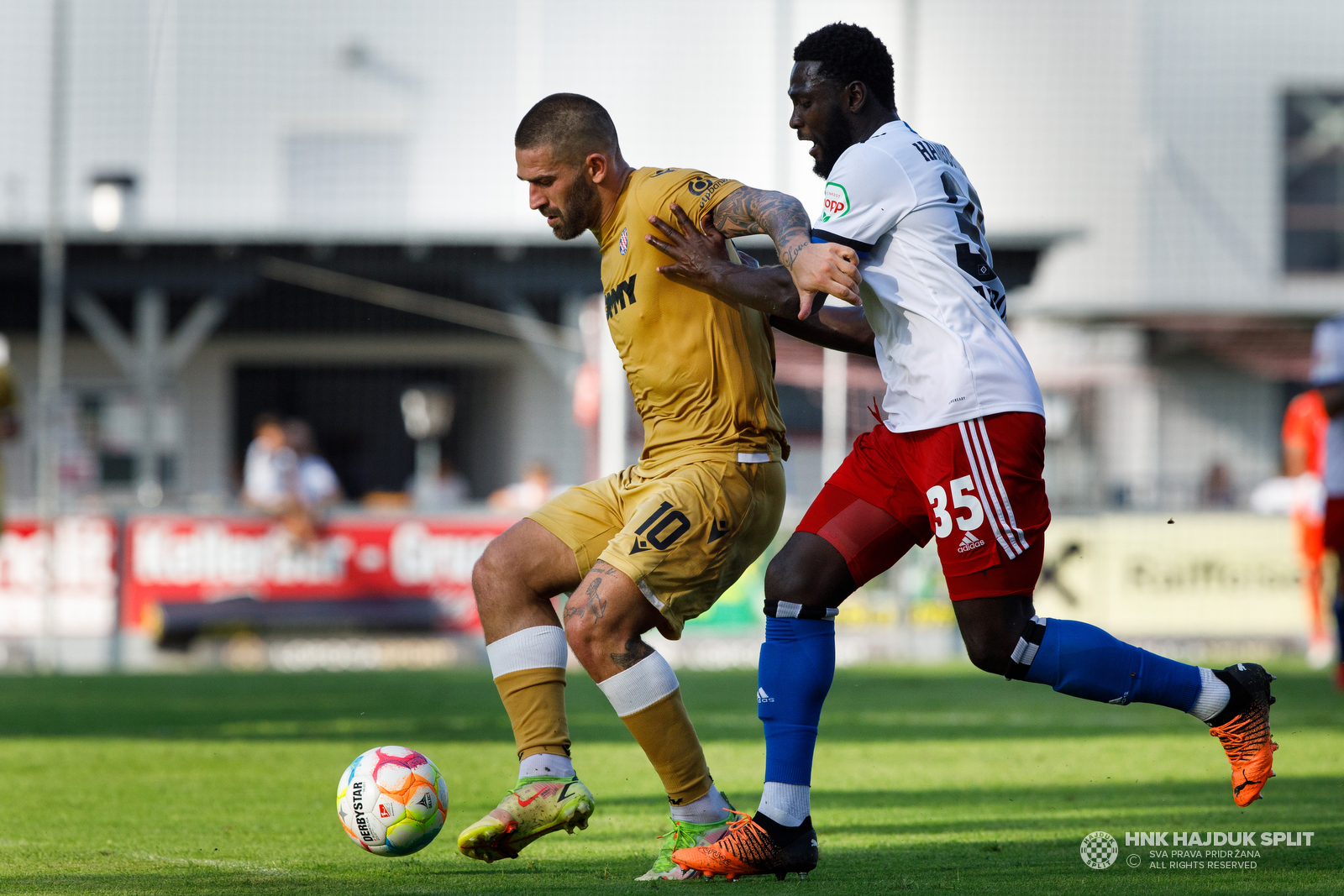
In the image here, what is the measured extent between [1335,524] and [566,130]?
7205mm

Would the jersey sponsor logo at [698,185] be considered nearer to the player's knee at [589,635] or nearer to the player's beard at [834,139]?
the player's beard at [834,139]

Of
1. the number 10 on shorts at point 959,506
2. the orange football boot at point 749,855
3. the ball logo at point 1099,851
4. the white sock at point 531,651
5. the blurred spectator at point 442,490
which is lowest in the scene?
the ball logo at point 1099,851

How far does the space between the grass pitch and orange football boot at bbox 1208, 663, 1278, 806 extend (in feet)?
0.73

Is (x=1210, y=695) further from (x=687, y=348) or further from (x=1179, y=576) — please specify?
(x=1179, y=576)

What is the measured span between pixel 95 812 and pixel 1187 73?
74.1ft

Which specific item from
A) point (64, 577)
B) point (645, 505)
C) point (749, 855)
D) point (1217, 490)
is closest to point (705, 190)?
point (645, 505)

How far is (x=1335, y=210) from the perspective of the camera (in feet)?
83.8

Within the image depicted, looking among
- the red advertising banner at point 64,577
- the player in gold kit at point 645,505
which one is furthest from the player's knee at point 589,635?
the red advertising banner at point 64,577

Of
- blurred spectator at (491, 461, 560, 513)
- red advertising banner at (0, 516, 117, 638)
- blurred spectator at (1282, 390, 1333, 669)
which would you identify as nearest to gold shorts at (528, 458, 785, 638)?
blurred spectator at (1282, 390, 1333, 669)

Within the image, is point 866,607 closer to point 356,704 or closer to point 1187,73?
point 356,704

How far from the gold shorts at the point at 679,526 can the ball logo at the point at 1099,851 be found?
1244 mm

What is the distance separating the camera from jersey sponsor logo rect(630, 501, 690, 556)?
408cm

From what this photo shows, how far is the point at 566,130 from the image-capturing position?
4.34 m

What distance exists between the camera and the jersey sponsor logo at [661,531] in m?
4.08
